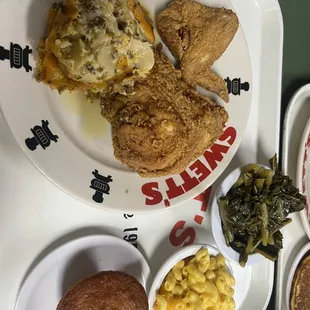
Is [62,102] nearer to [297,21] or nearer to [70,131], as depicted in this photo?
[70,131]

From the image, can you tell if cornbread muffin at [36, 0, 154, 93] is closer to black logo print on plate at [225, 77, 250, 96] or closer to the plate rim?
black logo print on plate at [225, 77, 250, 96]

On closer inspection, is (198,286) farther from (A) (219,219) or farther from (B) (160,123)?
(B) (160,123)

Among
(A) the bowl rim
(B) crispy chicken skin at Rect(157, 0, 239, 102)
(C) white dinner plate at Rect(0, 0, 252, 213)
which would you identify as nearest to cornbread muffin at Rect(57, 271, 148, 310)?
(C) white dinner plate at Rect(0, 0, 252, 213)

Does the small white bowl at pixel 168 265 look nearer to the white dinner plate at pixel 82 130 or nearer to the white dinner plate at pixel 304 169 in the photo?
the white dinner plate at pixel 82 130

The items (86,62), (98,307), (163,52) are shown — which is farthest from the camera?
(163,52)

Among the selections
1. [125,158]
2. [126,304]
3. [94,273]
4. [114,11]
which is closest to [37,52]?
[114,11]

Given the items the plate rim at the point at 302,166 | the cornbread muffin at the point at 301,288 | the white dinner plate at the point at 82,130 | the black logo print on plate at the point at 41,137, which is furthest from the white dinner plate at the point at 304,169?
the black logo print on plate at the point at 41,137

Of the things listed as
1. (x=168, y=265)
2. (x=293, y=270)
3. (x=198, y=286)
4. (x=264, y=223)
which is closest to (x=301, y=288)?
(x=293, y=270)
